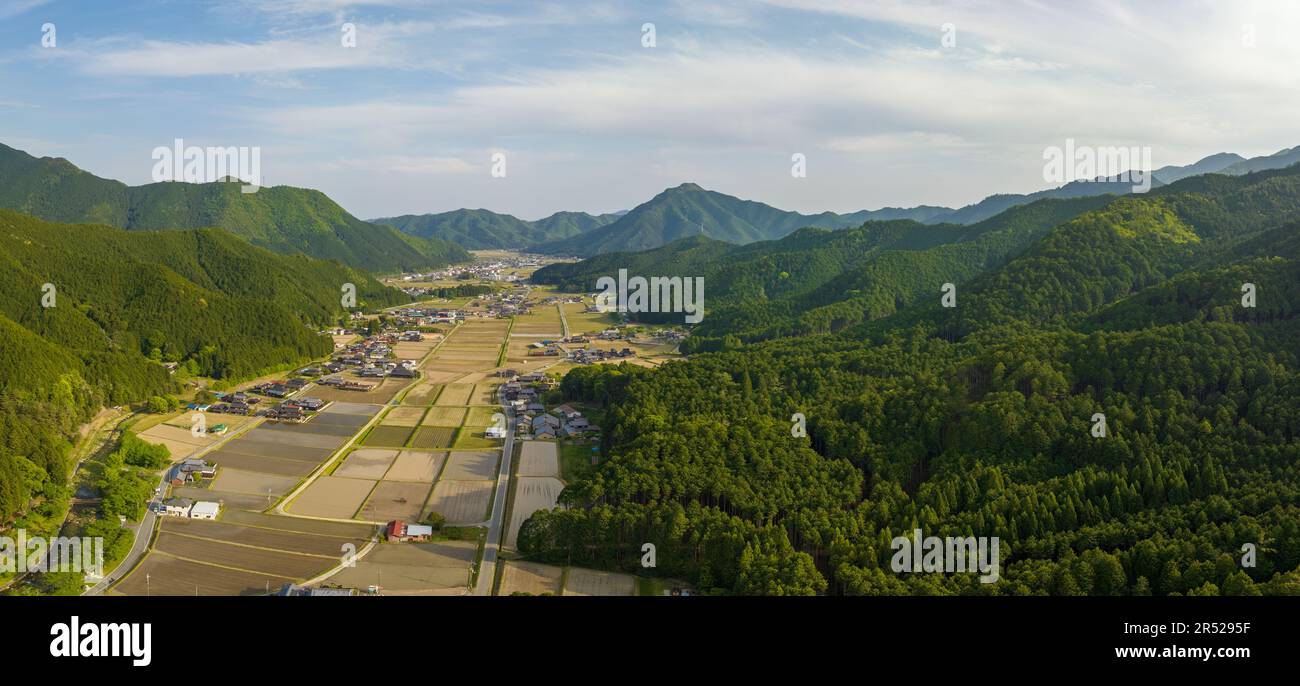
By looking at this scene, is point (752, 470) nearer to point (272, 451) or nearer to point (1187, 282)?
point (272, 451)

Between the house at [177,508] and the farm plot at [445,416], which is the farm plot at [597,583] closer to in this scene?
the house at [177,508]

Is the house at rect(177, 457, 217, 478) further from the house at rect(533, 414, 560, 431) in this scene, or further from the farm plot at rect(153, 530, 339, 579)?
the house at rect(533, 414, 560, 431)

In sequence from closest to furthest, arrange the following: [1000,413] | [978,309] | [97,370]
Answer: [1000,413]
[97,370]
[978,309]

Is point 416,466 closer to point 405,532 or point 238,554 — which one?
point 405,532

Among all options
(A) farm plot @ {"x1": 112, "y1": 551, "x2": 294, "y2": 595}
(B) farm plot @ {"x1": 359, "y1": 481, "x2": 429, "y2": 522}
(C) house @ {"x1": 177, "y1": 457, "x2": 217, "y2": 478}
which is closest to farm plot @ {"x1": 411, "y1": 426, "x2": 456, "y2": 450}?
(B) farm plot @ {"x1": 359, "y1": 481, "x2": 429, "y2": 522}

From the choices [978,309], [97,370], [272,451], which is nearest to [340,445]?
[272,451]

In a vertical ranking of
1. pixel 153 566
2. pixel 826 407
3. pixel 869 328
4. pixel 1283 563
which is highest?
pixel 869 328

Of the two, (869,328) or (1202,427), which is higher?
(869,328)
